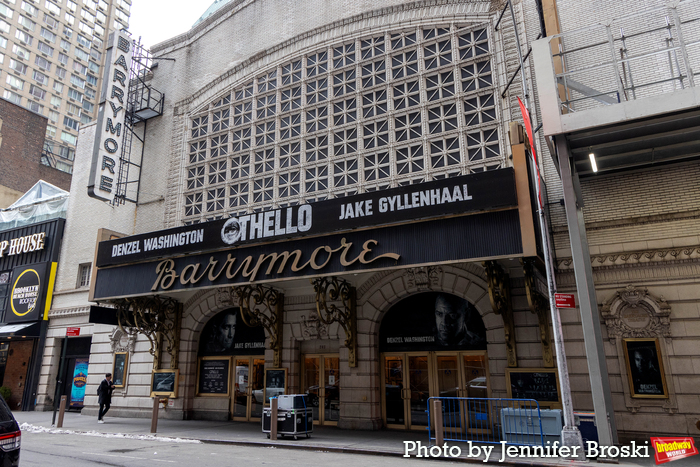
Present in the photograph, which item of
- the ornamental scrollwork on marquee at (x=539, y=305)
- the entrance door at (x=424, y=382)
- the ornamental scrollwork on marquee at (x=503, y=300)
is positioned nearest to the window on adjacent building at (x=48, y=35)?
the entrance door at (x=424, y=382)

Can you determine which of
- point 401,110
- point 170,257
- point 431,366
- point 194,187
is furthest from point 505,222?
point 194,187

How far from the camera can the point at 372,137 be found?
1895 cm

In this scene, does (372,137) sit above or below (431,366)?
above

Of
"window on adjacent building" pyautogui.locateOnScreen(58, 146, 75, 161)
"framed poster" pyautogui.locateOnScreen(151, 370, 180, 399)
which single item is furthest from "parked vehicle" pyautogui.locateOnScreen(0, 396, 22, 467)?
"window on adjacent building" pyautogui.locateOnScreen(58, 146, 75, 161)

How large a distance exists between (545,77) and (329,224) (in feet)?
22.6

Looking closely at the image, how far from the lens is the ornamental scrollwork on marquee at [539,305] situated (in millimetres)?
13172

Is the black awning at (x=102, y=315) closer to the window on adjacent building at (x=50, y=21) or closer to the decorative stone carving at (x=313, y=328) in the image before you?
the decorative stone carving at (x=313, y=328)

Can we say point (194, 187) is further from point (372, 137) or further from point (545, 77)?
point (545, 77)

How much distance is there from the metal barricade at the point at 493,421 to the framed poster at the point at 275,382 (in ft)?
20.1

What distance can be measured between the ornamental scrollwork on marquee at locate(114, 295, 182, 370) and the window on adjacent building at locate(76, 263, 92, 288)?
232 inches

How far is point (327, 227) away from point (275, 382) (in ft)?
24.6

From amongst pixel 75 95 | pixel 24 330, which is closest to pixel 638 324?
pixel 24 330

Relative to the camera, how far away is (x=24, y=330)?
995 inches

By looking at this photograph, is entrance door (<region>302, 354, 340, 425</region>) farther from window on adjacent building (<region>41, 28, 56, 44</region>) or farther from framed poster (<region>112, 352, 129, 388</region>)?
window on adjacent building (<region>41, 28, 56, 44</region>)
